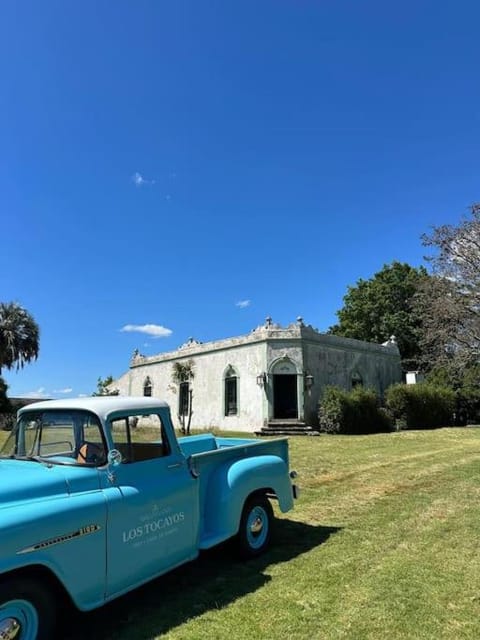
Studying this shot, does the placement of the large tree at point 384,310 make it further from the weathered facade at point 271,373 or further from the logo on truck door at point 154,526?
the logo on truck door at point 154,526

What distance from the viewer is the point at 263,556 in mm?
5363

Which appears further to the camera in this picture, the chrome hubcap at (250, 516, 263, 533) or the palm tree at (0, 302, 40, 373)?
the palm tree at (0, 302, 40, 373)

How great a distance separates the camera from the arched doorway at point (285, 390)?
22.8 m

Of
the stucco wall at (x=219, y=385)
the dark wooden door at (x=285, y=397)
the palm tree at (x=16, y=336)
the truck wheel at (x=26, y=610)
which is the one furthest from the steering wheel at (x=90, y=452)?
the palm tree at (x=16, y=336)

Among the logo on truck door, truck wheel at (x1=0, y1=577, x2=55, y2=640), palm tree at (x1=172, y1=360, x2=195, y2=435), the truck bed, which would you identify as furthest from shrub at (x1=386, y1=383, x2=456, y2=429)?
truck wheel at (x1=0, y1=577, x2=55, y2=640)

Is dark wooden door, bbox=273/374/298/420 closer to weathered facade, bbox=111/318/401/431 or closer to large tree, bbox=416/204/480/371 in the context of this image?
weathered facade, bbox=111/318/401/431

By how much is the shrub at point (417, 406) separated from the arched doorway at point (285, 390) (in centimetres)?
488

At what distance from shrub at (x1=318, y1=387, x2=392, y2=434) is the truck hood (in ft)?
62.4

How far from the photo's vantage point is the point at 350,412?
21.8 m

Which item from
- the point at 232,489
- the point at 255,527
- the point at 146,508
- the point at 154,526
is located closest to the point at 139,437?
the point at 146,508

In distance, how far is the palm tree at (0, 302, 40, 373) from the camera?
30.7 metres

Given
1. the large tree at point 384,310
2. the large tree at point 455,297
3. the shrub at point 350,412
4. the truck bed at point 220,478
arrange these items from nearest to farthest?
the truck bed at point 220,478
the large tree at point 455,297
the shrub at point 350,412
the large tree at point 384,310

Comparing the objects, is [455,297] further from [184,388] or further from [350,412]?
[184,388]

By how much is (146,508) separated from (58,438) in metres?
0.99
